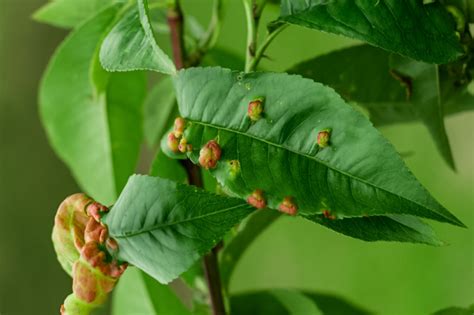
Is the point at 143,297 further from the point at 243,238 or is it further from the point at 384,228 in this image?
the point at 384,228

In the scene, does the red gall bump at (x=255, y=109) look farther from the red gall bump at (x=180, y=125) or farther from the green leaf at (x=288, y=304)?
the green leaf at (x=288, y=304)

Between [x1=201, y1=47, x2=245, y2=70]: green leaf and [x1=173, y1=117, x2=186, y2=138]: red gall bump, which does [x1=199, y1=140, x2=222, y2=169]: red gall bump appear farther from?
[x1=201, y1=47, x2=245, y2=70]: green leaf

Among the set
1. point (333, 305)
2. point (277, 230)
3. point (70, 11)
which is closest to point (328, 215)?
point (333, 305)

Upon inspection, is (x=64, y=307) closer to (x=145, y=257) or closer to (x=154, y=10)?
(x=145, y=257)

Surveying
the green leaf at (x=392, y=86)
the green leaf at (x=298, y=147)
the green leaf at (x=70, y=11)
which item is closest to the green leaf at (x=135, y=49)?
the green leaf at (x=298, y=147)

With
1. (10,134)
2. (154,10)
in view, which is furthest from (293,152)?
(10,134)
